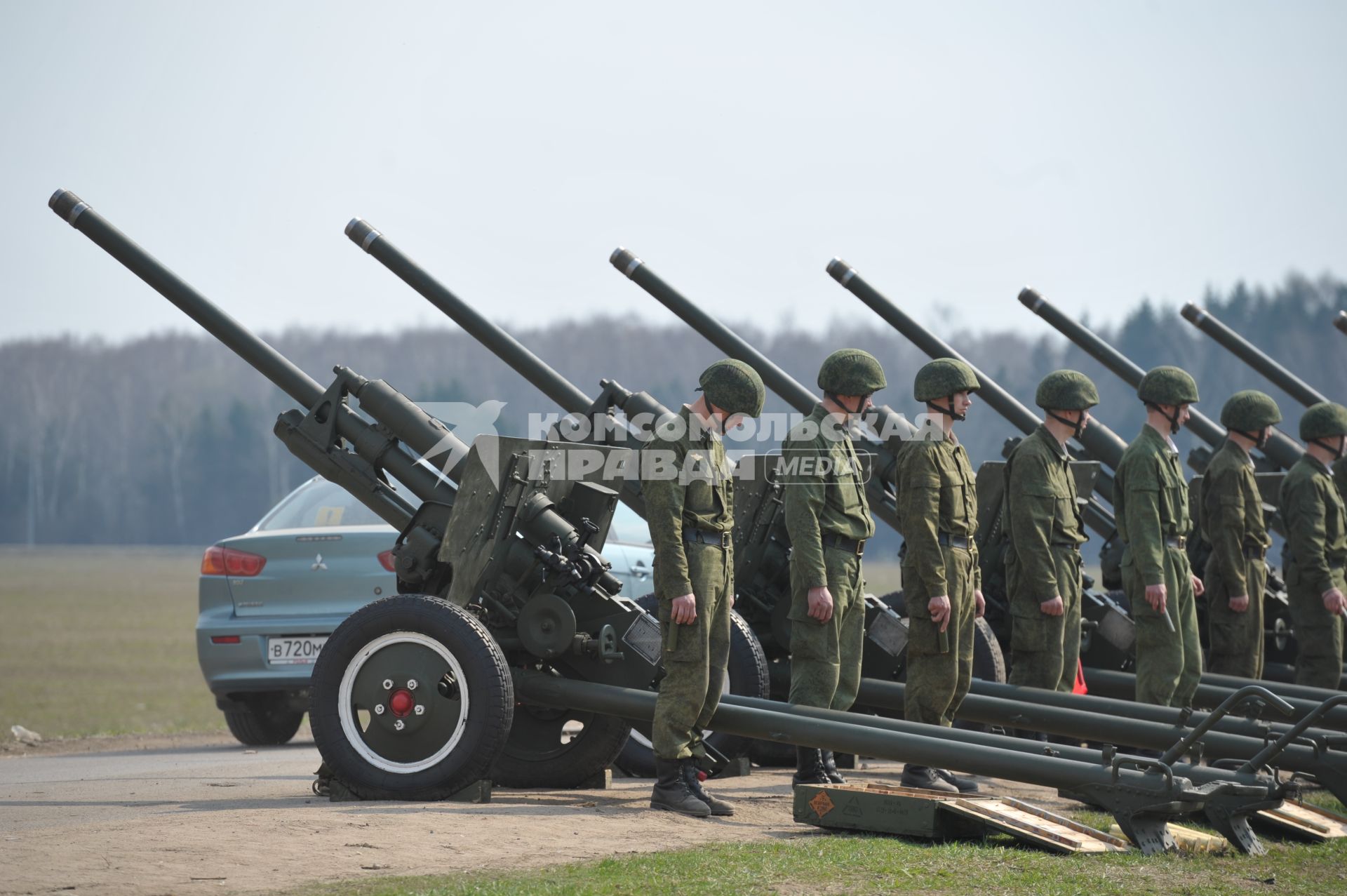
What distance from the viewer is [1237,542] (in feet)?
36.0

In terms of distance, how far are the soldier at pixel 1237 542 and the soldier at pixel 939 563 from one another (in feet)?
9.43

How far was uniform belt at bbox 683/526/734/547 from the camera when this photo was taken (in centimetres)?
779

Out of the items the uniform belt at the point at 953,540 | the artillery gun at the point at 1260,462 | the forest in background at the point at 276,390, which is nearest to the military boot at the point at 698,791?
the uniform belt at the point at 953,540

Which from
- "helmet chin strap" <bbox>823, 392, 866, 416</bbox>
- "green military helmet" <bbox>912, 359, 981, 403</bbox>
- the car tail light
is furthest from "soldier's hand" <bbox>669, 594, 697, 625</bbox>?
the car tail light

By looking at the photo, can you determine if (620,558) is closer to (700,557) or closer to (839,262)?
(839,262)

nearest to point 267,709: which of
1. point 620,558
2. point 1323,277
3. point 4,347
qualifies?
point 620,558

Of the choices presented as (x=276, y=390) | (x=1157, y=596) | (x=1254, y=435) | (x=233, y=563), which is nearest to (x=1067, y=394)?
(x=1157, y=596)

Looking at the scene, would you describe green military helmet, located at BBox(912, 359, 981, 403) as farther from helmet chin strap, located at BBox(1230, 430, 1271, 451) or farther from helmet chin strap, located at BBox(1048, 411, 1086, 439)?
helmet chin strap, located at BBox(1230, 430, 1271, 451)

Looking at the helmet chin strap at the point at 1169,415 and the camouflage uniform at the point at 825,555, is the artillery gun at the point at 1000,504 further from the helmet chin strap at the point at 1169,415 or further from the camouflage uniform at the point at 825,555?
the camouflage uniform at the point at 825,555

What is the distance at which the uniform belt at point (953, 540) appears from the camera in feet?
28.6

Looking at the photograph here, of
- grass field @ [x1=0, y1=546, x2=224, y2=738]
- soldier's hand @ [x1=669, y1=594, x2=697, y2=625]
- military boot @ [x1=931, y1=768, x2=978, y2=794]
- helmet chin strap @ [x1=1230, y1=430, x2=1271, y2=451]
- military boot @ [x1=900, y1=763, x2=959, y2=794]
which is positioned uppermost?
helmet chin strap @ [x1=1230, y1=430, x2=1271, y2=451]

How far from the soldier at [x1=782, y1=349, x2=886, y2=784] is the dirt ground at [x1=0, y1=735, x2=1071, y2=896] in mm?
616

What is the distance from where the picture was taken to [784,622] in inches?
396

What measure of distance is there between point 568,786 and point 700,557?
170 cm
